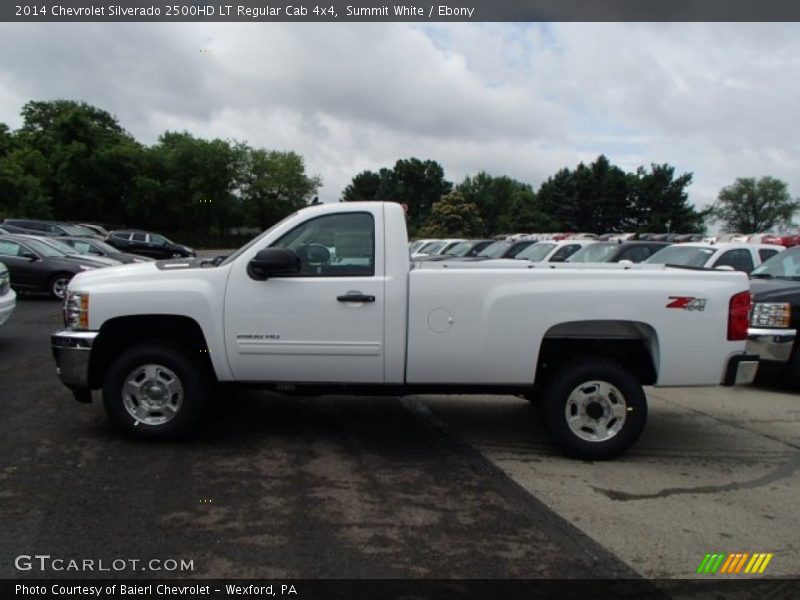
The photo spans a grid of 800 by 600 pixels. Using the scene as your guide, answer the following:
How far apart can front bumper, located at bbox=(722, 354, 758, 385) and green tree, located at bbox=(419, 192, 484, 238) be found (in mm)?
59892

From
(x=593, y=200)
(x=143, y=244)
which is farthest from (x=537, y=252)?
(x=593, y=200)

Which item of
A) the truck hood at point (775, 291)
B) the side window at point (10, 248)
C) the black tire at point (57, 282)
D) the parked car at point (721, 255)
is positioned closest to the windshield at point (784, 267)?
the truck hood at point (775, 291)

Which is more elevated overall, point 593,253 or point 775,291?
point 593,253

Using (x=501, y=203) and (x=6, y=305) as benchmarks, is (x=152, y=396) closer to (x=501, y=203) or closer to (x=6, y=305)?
(x=6, y=305)

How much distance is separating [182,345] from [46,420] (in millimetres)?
1584

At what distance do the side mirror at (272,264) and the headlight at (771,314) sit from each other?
5471mm

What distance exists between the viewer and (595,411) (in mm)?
5469

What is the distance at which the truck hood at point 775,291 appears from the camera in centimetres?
790

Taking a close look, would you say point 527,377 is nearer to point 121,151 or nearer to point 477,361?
point 477,361

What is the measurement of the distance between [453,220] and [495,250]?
45093 mm

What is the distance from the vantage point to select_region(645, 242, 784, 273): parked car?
499 inches

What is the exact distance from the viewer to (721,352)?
17.7 ft

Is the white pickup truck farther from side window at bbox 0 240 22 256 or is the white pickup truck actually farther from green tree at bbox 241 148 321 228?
green tree at bbox 241 148 321 228

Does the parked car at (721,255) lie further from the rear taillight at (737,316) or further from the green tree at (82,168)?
the green tree at (82,168)
